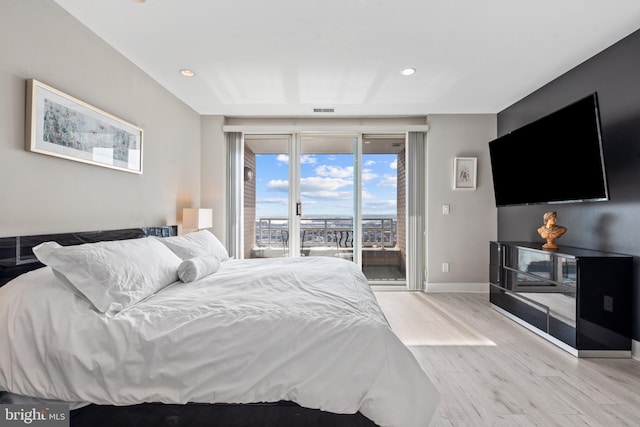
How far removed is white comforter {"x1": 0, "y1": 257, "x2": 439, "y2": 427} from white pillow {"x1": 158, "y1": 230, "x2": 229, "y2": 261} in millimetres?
1076

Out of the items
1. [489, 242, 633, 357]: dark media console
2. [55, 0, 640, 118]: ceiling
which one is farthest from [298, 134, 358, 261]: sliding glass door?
[489, 242, 633, 357]: dark media console

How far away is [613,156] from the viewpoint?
2.63m

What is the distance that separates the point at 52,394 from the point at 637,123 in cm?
410

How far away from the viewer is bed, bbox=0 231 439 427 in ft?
4.21

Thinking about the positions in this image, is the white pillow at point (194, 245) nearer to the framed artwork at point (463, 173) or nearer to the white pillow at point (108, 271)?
the white pillow at point (108, 271)

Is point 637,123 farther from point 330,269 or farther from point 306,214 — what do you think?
point 306,214

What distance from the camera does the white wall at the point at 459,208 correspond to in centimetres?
442

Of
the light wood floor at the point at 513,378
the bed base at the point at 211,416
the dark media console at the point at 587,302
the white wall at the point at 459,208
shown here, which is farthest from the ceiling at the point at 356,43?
the light wood floor at the point at 513,378

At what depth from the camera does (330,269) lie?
7.88 feet

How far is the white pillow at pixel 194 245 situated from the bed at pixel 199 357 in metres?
1.01

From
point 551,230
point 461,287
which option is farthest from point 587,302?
point 461,287

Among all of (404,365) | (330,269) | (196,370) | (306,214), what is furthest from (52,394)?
(306,214)

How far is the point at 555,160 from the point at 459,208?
1650 millimetres

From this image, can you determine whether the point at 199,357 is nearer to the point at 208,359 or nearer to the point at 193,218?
the point at 208,359
